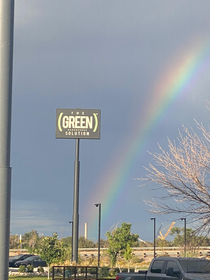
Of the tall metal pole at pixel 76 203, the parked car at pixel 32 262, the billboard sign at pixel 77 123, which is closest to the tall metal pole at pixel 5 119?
the tall metal pole at pixel 76 203

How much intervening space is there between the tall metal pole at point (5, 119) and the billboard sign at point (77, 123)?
25.4 meters

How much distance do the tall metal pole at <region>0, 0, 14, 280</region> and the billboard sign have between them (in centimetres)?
2536

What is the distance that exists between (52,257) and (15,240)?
50.3m

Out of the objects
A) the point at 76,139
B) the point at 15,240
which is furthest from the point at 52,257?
the point at 15,240

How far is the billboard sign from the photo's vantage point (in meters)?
32.2

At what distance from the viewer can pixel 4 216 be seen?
625 centimetres

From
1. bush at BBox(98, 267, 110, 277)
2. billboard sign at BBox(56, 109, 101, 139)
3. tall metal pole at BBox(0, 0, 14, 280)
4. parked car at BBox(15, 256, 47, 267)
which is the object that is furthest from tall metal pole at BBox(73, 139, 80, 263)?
tall metal pole at BBox(0, 0, 14, 280)

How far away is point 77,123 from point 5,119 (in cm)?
2605

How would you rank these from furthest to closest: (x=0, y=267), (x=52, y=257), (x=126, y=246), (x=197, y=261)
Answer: (x=126, y=246) → (x=52, y=257) → (x=197, y=261) → (x=0, y=267)

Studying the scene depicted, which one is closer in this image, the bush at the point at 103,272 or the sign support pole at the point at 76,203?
the bush at the point at 103,272

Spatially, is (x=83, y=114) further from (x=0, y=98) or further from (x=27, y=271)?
(x=0, y=98)

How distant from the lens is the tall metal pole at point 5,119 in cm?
624

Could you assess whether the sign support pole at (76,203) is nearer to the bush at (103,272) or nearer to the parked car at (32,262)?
the bush at (103,272)

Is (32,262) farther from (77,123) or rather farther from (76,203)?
(77,123)
